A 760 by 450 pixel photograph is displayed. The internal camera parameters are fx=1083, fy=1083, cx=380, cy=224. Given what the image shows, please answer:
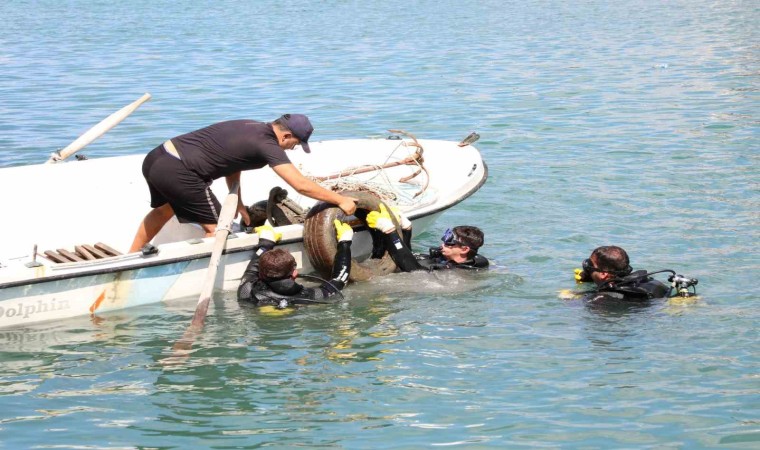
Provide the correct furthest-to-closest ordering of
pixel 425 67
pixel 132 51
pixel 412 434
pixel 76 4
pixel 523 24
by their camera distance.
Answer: pixel 76 4
pixel 523 24
pixel 132 51
pixel 425 67
pixel 412 434

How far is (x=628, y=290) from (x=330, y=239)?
2.54m

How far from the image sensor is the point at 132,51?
27.8m

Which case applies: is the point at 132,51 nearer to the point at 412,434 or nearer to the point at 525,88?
the point at 525,88

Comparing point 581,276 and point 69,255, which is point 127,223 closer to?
point 69,255

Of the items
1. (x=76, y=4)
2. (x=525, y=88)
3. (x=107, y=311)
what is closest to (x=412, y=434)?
(x=107, y=311)

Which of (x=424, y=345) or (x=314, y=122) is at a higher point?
(x=314, y=122)

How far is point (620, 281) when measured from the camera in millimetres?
8828

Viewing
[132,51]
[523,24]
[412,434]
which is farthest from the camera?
[523,24]

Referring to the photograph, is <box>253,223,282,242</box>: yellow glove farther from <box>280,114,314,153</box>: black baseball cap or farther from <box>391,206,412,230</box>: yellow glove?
<box>391,206,412,230</box>: yellow glove

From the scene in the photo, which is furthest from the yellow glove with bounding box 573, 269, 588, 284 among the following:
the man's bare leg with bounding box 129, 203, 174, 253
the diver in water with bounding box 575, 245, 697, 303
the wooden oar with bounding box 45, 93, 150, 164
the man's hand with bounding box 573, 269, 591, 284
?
the wooden oar with bounding box 45, 93, 150, 164

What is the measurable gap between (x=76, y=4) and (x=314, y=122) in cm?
2401

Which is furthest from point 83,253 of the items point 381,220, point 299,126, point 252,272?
point 381,220

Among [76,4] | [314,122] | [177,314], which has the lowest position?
[177,314]

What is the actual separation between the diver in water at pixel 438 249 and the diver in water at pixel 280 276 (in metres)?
0.34
